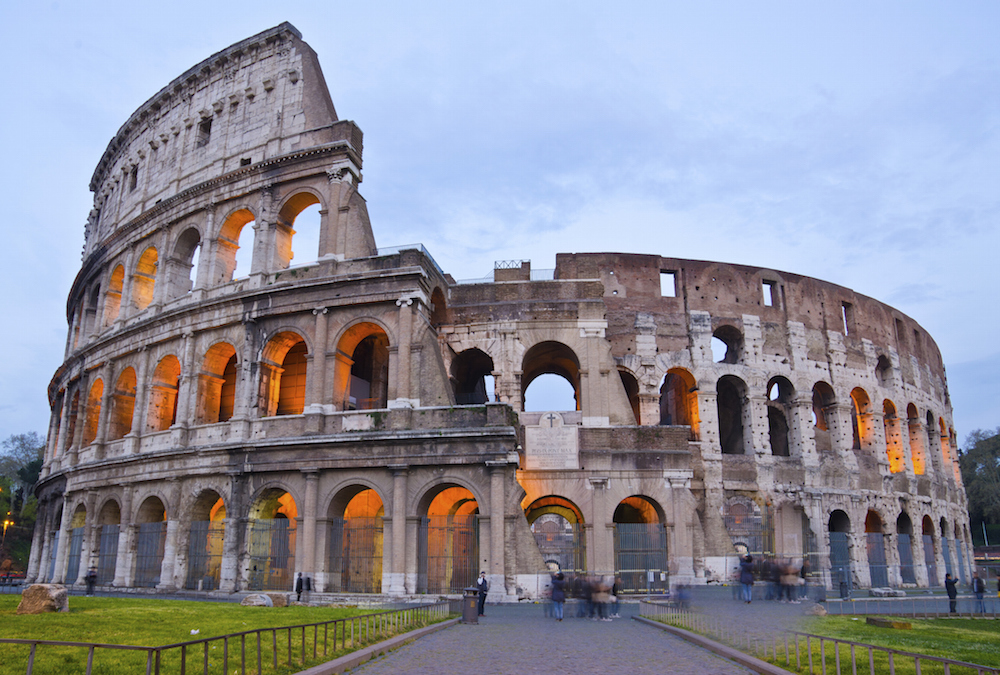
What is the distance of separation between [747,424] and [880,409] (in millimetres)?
7733

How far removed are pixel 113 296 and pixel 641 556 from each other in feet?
74.6

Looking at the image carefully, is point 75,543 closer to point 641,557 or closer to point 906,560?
point 641,557

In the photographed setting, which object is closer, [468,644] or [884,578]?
[468,644]

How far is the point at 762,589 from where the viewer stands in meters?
18.2

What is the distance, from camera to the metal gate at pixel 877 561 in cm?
2770

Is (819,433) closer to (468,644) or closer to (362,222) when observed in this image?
(362,222)

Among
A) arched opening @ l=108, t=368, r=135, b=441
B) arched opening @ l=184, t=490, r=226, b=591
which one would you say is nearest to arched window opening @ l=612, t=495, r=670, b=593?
arched opening @ l=184, t=490, r=226, b=591

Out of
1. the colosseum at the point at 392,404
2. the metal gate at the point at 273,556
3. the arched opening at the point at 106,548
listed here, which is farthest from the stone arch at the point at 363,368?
the arched opening at the point at 106,548

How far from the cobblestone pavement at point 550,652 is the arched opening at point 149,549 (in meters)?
13.2

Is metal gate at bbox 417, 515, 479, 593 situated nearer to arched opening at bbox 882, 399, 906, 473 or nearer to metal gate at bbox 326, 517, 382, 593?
metal gate at bbox 326, 517, 382, 593

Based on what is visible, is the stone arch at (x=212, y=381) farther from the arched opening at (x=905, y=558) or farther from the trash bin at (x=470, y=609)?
the arched opening at (x=905, y=558)

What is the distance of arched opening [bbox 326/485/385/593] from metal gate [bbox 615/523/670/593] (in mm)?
7025

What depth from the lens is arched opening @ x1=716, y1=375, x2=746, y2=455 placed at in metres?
27.8

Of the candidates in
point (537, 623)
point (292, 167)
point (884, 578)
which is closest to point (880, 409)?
point (884, 578)
